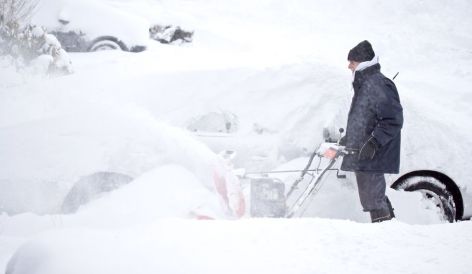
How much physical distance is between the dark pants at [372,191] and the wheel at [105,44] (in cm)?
762

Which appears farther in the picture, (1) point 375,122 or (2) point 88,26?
(2) point 88,26

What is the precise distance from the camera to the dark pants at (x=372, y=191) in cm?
322

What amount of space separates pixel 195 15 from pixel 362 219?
17.3 meters

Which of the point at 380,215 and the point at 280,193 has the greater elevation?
the point at 280,193

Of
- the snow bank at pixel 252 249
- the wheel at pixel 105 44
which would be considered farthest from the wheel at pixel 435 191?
the wheel at pixel 105 44

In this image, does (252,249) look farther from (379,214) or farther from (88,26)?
(88,26)

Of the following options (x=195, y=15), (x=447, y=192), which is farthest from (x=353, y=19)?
(x=447, y=192)

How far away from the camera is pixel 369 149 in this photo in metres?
3.14

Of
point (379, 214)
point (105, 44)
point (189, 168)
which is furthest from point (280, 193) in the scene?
point (105, 44)

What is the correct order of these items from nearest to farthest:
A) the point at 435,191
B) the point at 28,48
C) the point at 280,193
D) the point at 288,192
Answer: the point at 280,193
the point at 288,192
the point at 435,191
the point at 28,48

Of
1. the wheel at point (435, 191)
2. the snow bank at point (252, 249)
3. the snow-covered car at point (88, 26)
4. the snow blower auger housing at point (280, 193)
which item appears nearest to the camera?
the snow bank at point (252, 249)

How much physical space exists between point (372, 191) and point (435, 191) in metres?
0.86

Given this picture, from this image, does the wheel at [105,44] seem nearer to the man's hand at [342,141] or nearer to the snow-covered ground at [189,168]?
the snow-covered ground at [189,168]

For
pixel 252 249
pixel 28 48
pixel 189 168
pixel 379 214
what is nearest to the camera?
pixel 252 249
